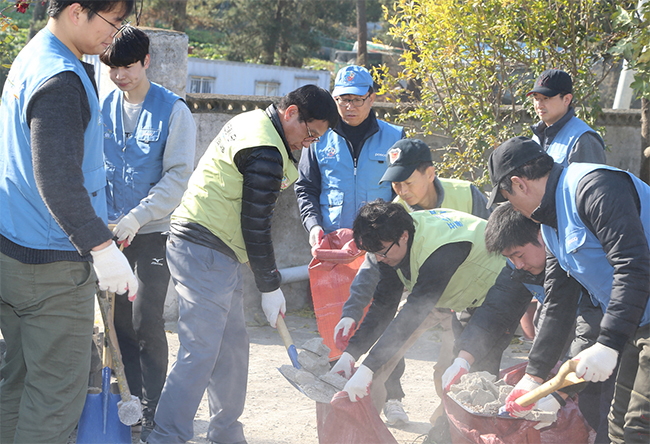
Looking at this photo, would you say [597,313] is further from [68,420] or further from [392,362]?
[68,420]

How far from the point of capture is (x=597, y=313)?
2488 millimetres

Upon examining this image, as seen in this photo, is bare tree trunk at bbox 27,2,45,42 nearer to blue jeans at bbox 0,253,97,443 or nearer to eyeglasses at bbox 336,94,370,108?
eyeglasses at bbox 336,94,370,108

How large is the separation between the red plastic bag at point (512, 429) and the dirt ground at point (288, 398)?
0.86 m

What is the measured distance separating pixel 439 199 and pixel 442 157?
8.67ft

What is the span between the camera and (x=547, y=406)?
2330mm

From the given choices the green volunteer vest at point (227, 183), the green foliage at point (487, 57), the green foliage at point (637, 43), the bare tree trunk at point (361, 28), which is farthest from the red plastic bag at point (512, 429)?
the bare tree trunk at point (361, 28)

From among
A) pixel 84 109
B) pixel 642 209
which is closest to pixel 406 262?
pixel 642 209

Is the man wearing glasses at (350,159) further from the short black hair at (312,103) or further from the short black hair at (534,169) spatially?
the short black hair at (534,169)

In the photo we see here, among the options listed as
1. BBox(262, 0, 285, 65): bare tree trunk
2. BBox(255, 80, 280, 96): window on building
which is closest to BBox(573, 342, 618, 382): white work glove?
BBox(255, 80, 280, 96): window on building

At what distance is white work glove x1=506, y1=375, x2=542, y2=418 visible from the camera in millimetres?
2311

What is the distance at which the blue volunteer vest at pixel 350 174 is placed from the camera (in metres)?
3.81

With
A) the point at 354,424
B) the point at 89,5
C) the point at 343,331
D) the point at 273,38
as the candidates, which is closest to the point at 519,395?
the point at 354,424

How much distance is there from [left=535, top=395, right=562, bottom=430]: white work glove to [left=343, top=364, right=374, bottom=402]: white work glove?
74 cm

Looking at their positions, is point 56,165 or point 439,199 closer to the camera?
point 56,165
